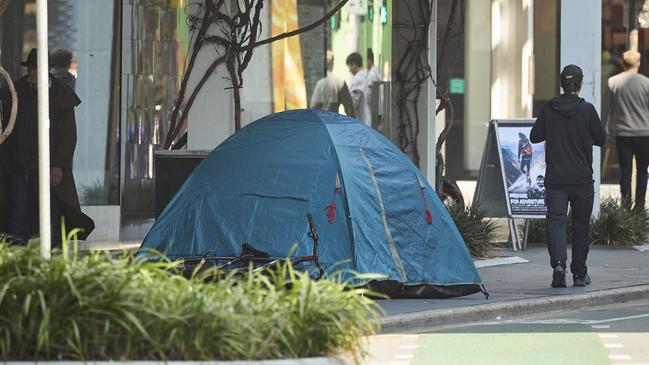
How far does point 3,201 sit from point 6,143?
831 millimetres

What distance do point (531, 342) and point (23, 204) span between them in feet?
18.4

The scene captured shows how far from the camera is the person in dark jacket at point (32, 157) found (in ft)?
47.2

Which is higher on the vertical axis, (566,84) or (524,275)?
(566,84)

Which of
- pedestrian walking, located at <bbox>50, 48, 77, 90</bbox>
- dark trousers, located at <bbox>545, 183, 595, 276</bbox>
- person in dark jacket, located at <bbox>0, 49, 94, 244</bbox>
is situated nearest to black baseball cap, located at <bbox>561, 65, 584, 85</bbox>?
dark trousers, located at <bbox>545, 183, 595, 276</bbox>

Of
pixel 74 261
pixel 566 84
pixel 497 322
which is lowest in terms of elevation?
pixel 497 322

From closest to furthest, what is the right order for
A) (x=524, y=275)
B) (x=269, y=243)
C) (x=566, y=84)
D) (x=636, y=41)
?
(x=269, y=243) < (x=566, y=84) < (x=524, y=275) < (x=636, y=41)

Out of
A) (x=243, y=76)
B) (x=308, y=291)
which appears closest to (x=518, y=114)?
(x=243, y=76)

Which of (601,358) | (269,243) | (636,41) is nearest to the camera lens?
(601,358)

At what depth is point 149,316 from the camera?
7848 millimetres

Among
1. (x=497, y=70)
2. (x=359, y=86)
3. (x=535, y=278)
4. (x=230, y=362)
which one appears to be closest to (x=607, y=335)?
(x=535, y=278)

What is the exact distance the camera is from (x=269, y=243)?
42.4 feet

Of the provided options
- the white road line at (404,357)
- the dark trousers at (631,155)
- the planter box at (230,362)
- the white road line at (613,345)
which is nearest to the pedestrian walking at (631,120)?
the dark trousers at (631,155)

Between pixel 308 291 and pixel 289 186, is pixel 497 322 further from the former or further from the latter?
pixel 308 291

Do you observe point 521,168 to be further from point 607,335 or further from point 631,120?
point 607,335
